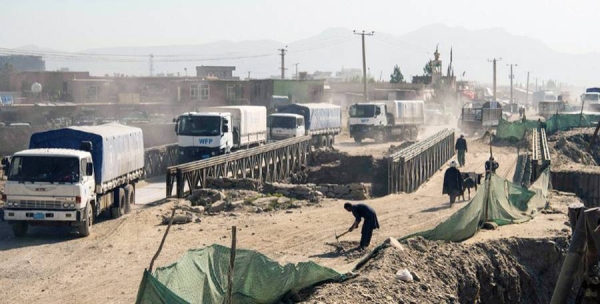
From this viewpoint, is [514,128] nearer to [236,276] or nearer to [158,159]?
[158,159]

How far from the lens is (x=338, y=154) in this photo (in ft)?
139

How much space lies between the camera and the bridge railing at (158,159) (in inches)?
1455

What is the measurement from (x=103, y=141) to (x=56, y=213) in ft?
10.6

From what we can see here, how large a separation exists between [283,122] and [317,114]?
5036mm

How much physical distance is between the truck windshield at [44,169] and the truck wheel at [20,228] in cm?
116

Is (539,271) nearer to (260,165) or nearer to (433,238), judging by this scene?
(433,238)

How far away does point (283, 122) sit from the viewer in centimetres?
4681

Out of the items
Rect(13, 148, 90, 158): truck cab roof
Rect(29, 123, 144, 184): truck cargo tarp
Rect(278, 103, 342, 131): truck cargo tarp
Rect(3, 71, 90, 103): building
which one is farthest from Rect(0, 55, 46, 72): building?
Rect(13, 148, 90, 158): truck cab roof

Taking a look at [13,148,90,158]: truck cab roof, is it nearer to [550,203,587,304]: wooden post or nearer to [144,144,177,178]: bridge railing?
[550,203,587,304]: wooden post

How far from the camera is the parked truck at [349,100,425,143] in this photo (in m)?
56.0

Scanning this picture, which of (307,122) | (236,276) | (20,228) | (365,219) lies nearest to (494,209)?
(365,219)

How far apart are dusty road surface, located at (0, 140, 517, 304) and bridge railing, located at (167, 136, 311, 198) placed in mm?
1416

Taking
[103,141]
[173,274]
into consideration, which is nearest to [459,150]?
[103,141]

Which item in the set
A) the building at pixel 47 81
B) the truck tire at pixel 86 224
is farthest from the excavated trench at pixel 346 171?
the building at pixel 47 81
